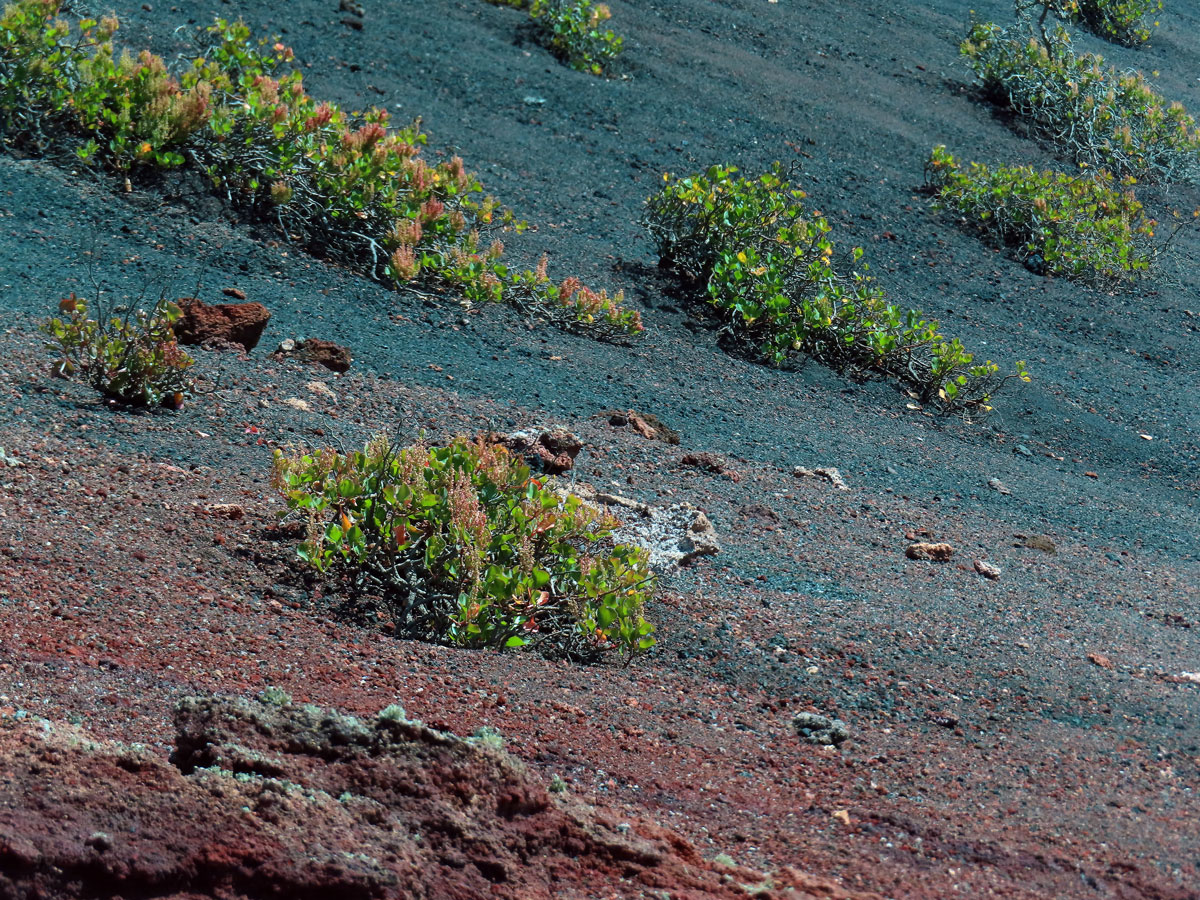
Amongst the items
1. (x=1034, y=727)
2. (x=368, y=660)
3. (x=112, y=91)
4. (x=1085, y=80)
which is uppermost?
(x=1085, y=80)

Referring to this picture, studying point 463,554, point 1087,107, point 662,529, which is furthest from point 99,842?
point 1087,107

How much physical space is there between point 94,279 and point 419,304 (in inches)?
61.5

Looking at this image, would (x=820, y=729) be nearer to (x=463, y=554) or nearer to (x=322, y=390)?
(x=463, y=554)

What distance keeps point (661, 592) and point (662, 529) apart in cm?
44

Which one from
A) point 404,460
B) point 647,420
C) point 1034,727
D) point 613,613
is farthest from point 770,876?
point 647,420

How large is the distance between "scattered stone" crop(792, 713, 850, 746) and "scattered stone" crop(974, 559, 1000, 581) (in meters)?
1.55

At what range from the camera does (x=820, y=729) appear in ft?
9.45

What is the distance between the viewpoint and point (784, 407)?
5777mm

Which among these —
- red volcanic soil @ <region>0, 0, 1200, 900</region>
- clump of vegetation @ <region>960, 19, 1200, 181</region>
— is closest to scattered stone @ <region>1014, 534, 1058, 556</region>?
red volcanic soil @ <region>0, 0, 1200, 900</region>

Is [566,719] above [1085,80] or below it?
below

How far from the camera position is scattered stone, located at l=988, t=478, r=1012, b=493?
5363mm

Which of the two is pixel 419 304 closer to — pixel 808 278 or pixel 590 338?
pixel 590 338

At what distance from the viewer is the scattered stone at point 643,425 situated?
4.93m

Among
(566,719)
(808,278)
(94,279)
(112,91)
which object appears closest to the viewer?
(566,719)
